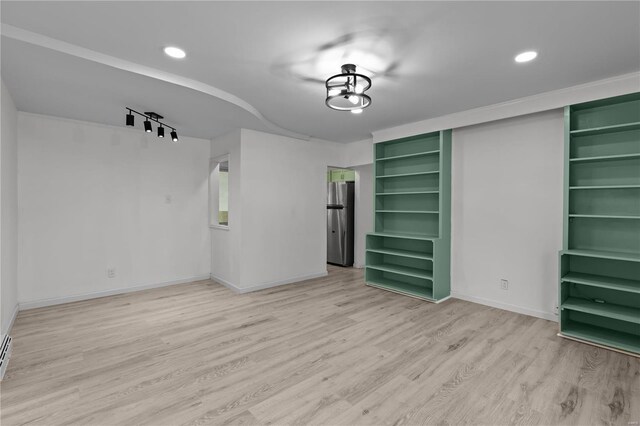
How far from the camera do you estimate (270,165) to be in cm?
490

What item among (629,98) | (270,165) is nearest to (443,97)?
(629,98)

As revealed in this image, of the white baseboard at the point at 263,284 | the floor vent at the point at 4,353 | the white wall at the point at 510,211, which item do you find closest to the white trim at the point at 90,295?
the white baseboard at the point at 263,284

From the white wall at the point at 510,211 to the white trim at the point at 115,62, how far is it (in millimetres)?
3064

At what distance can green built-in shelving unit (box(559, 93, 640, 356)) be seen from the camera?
9.73 feet

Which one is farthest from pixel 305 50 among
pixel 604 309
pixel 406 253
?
pixel 604 309

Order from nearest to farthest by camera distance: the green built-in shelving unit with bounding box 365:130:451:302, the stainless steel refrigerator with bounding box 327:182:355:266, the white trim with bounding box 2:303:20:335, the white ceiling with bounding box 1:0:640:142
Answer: the white ceiling with bounding box 1:0:640:142, the white trim with bounding box 2:303:20:335, the green built-in shelving unit with bounding box 365:130:451:302, the stainless steel refrigerator with bounding box 327:182:355:266

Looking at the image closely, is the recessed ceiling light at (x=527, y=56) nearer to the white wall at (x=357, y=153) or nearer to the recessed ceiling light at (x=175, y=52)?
the recessed ceiling light at (x=175, y=52)

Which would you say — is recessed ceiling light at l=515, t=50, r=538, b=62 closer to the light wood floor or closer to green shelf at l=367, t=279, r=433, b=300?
the light wood floor

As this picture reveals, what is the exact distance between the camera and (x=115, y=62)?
2.49 metres

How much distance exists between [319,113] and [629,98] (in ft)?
10.4

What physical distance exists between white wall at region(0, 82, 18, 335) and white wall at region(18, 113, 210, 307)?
0.62ft

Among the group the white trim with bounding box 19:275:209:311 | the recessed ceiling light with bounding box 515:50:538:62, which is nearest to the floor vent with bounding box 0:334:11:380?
the white trim with bounding box 19:275:209:311

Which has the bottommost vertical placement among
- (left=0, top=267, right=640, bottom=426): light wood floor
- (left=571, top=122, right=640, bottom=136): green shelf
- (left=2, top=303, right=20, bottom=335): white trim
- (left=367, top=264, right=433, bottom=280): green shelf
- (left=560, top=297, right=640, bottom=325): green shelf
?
(left=0, top=267, right=640, bottom=426): light wood floor

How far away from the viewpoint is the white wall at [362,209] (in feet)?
20.9
